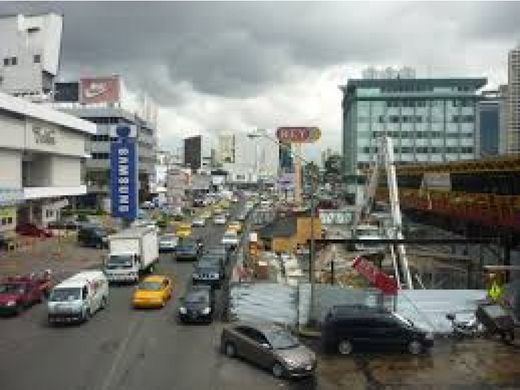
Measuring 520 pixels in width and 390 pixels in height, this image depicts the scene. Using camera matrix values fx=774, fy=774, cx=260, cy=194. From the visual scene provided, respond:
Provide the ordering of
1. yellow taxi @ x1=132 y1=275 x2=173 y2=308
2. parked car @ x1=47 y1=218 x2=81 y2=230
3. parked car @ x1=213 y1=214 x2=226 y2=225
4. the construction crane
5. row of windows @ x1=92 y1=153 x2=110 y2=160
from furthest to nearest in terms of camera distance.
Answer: row of windows @ x1=92 y1=153 x2=110 y2=160 → parked car @ x1=213 y1=214 x2=226 y2=225 → parked car @ x1=47 y1=218 x2=81 y2=230 → the construction crane → yellow taxi @ x1=132 y1=275 x2=173 y2=308

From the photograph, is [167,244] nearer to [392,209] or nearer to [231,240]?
[231,240]

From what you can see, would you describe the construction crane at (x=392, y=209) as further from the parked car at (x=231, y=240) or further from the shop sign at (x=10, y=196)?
the shop sign at (x=10, y=196)

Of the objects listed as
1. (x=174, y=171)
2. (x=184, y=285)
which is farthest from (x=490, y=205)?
(x=174, y=171)

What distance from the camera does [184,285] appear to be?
42.6 meters

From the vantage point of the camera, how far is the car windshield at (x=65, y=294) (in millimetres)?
31250

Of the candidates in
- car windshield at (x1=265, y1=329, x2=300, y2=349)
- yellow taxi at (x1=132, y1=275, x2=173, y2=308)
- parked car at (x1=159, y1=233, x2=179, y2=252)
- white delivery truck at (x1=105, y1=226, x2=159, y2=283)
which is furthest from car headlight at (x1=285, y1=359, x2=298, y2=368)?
parked car at (x1=159, y1=233, x2=179, y2=252)

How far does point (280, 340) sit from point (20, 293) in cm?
1587

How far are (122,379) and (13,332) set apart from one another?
9530 mm

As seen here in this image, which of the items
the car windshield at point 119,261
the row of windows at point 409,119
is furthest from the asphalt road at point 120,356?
the row of windows at point 409,119

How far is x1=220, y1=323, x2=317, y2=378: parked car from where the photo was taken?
2295 cm

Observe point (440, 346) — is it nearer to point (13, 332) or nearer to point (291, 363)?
point (291, 363)

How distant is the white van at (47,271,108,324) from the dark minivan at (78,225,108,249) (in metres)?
30.2

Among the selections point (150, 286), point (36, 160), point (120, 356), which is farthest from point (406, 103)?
point (120, 356)

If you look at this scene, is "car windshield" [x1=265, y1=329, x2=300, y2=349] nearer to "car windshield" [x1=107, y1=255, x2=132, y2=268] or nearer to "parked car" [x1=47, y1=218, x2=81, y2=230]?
"car windshield" [x1=107, y1=255, x2=132, y2=268]
